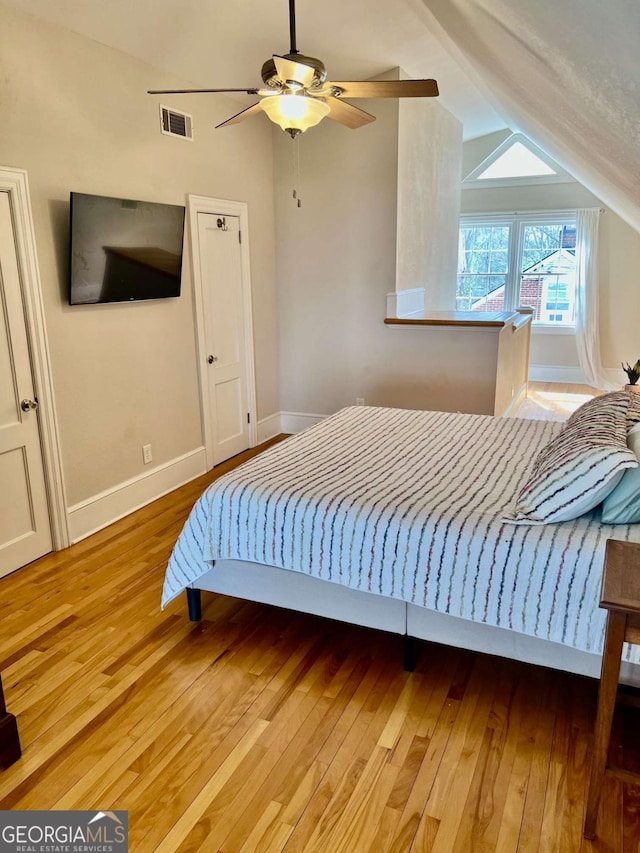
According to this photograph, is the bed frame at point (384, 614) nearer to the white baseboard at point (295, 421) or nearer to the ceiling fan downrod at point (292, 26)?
the ceiling fan downrod at point (292, 26)

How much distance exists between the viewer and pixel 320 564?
2.29 m

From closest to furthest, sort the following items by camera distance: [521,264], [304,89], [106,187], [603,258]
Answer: [304,89]
[106,187]
[603,258]
[521,264]

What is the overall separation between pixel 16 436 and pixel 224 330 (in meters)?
2.02

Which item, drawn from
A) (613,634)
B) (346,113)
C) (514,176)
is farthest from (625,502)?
(514,176)

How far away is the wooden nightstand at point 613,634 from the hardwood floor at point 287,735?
0.23m

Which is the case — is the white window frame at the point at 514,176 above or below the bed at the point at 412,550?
above

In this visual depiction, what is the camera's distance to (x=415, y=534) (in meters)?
2.13

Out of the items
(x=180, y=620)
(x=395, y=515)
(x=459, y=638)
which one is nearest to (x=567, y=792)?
(x=459, y=638)

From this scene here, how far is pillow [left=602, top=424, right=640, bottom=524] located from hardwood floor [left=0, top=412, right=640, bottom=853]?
0.68 meters

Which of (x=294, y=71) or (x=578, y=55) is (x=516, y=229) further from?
(x=578, y=55)

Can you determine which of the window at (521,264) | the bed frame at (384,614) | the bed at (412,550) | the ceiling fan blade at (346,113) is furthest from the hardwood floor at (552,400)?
the bed frame at (384,614)

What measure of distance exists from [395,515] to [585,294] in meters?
6.10

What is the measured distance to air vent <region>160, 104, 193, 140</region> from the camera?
3.81 m

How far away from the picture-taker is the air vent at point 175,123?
3805 millimetres
